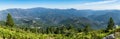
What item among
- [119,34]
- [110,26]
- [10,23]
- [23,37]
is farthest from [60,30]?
[119,34]

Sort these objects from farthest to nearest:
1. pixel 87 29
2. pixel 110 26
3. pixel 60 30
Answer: pixel 60 30 < pixel 87 29 < pixel 110 26

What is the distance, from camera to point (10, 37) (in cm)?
7156

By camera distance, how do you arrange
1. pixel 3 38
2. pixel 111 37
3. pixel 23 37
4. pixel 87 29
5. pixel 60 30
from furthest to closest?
1. pixel 60 30
2. pixel 87 29
3. pixel 23 37
4. pixel 3 38
5. pixel 111 37

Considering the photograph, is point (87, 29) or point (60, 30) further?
point (60, 30)

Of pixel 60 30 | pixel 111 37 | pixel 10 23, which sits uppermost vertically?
pixel 111 37

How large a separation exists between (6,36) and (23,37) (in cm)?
660

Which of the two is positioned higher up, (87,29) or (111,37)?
(111,37)

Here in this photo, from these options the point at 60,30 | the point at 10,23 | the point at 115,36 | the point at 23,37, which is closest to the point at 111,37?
the point at 115,36

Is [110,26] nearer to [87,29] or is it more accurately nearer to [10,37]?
[87,29]

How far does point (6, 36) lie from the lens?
71.1 meters

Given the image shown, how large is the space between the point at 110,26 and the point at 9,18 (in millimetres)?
61395

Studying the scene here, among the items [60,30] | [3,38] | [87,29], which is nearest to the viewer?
[3,38]

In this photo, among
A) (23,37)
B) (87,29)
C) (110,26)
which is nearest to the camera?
(23,37)

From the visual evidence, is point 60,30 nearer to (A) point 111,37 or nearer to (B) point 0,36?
(B) point 0,36
